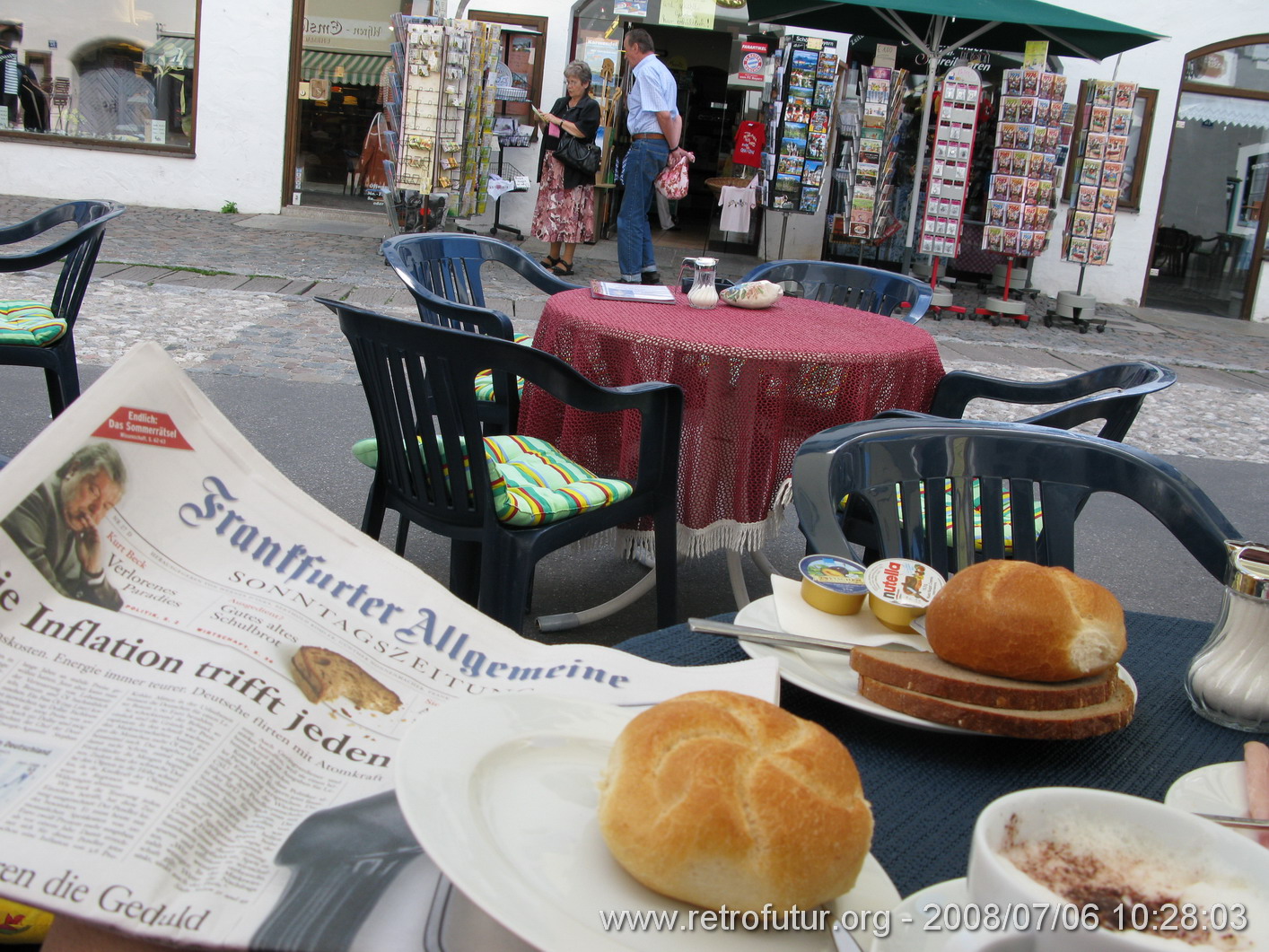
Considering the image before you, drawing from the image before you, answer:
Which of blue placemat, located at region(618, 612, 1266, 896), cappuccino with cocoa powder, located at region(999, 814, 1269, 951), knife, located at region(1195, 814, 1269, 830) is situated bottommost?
blue placemat, located at region(618, 612, 1266, 896)

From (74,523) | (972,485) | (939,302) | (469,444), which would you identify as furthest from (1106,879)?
(939,302)

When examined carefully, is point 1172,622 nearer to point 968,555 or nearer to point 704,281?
point 968,555

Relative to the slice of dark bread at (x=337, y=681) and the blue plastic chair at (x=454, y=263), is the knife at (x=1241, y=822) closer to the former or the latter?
the slice of dark bread at (x=337, y=681)

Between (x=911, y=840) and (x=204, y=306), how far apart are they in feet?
20.2

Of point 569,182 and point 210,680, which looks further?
point 569,182

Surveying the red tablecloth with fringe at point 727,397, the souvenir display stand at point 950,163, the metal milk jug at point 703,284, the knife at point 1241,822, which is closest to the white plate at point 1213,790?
the knife at point 1241,822

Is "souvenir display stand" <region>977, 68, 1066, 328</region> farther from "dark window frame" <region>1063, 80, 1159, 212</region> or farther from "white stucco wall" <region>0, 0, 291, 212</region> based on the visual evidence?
"white stucco wall" <region>0, 0, 291, 212</region>

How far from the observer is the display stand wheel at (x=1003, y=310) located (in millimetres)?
8719

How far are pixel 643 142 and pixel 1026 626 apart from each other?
7.44 meters

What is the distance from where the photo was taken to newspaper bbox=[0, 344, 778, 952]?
1.88 ft

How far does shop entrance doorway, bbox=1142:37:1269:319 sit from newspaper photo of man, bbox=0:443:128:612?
11.4 m

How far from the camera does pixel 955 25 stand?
8.65m

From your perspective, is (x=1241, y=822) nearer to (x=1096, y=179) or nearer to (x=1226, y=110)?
(x=1096, y=179)

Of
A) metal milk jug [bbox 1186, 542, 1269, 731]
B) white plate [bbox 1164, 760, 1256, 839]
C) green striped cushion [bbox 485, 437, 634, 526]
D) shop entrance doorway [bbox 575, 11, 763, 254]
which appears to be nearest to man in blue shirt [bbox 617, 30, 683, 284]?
shop entrance doorway [bbox 575, 11, 763, 254]
